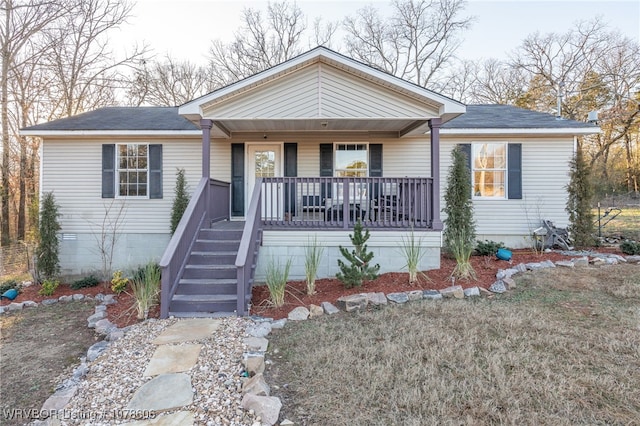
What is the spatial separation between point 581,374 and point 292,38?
19600 millimetres

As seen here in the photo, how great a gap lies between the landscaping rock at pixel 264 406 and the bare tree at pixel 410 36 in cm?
1949

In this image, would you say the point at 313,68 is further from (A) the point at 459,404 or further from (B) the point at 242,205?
(A) the point at 459,404

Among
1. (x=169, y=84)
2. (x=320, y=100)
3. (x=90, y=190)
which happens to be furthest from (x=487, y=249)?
(x=169, y=84)

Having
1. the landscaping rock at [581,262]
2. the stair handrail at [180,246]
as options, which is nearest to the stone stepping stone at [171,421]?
the stair handrail at [180,246]

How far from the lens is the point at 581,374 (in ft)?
9.09

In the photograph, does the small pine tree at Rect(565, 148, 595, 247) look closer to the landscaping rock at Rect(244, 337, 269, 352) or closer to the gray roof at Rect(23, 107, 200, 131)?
the landscaping rock at Rect(244, 337, 269, 352)

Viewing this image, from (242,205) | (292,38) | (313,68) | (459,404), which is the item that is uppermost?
(292,38)

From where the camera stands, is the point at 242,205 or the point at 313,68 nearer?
the point at 313,68

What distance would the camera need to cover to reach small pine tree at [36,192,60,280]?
7379mm

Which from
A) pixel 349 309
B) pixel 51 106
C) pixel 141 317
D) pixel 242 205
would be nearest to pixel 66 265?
pixel 242 205

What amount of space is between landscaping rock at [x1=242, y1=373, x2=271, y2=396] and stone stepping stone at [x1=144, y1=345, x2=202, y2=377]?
0.70 m

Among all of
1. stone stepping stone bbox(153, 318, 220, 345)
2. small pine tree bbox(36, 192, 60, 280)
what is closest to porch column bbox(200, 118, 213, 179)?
stone stepping stone bbox(153, 318, 220, 345)

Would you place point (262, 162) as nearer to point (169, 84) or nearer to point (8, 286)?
point (8, 286)

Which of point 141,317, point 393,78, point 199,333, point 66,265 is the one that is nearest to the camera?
point 199,333
